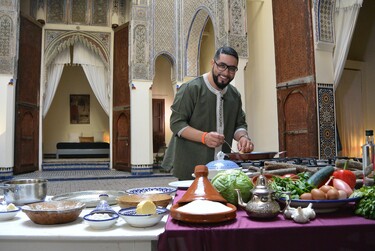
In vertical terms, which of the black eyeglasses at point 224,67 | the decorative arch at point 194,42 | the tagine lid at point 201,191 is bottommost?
the tagine lid at point 201,191

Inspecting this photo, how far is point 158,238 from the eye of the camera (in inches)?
35.2

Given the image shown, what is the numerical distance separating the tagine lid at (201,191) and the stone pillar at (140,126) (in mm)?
6975

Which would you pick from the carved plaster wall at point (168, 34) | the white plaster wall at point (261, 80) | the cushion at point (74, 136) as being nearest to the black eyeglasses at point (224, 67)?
the white plaster wall at point (261, 80)

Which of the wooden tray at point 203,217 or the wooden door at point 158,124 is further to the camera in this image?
the wooden door at point 158,124

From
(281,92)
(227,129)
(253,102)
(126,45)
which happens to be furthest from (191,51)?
(227,129)

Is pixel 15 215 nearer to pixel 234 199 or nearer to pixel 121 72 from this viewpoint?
pixel 234 199

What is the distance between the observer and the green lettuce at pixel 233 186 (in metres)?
1.10

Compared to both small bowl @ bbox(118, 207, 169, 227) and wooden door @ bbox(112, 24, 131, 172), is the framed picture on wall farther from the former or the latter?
small bowl @ bbox(118, 207, 169, 227)

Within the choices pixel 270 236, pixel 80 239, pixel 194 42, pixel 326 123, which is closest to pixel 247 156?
pixel 270 236

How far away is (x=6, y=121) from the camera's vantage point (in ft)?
23.2

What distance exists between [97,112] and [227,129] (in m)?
10.7

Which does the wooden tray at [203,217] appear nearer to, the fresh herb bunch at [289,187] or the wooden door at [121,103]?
the fresh herb bunch at [289,187]

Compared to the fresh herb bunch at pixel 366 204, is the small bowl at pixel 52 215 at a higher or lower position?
lower

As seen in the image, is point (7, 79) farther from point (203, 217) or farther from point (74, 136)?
point (203, 217)
